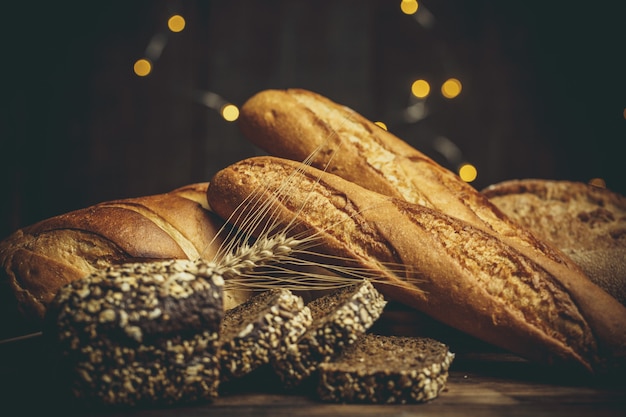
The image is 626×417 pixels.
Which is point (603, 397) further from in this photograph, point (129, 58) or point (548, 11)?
point (129, 58)

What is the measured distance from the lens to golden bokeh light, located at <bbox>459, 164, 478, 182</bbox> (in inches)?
130

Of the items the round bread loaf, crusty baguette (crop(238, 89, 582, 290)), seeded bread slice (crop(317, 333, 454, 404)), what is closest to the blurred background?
the round bread loaf

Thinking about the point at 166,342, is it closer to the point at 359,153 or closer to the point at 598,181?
the point at 359,153

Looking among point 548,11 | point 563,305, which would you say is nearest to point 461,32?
point 548,11

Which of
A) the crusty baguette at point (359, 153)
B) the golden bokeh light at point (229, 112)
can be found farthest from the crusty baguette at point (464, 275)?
the golden bokeh light at point (229, 112)

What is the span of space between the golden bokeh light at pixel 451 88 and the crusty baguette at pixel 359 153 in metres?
1.28

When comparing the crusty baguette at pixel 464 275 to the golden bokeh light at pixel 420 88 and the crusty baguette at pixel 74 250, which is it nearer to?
the crusty baguette at pixel 74 250

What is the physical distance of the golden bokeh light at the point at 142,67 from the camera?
329 cm

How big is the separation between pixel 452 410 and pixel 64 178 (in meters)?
2.76

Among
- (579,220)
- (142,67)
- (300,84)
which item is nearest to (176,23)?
(142,67)

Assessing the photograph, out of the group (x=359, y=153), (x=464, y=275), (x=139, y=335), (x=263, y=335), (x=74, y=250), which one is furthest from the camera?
(x=359, y=153)

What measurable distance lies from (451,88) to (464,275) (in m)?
2.01

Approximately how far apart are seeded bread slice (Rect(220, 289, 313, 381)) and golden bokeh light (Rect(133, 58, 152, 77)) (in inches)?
90.8

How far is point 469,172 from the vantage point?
10.9ft
